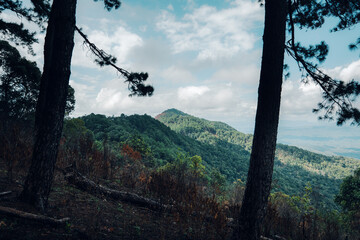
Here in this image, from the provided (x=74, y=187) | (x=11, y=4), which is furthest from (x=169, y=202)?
(x=11, y=4)

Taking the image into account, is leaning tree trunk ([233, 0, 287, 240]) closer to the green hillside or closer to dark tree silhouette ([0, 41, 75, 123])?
the green hillside

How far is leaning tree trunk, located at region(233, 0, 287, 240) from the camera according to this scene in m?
3.11

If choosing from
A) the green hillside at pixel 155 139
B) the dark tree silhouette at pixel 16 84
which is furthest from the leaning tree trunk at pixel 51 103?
the dark tree silhouette at pixel 16 84

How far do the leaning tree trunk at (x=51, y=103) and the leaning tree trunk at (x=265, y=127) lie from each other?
10.7 ft

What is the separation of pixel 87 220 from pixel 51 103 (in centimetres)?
204

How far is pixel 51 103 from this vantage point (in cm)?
335

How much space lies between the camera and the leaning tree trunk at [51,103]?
10.7 ft

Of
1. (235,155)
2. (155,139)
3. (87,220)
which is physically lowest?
(87,220)

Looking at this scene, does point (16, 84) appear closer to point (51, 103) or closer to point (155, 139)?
point (51, 103)

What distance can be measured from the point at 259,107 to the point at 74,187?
472 cm

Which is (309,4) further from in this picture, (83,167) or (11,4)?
(11,4)

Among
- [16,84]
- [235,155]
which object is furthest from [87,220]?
[235,155]

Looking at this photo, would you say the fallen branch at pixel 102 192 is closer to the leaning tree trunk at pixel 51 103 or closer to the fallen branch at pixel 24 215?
the leaning tree trunk at pixel 51 103

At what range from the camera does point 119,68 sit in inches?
216
